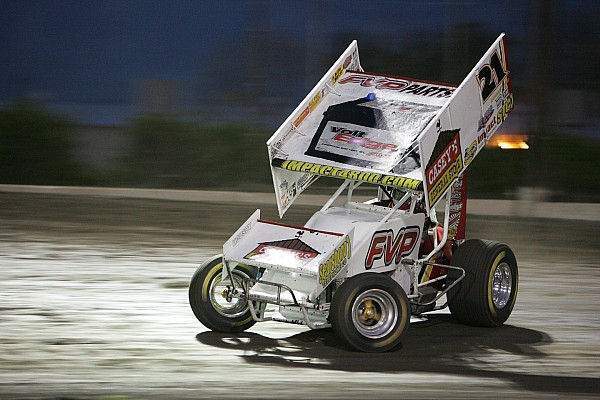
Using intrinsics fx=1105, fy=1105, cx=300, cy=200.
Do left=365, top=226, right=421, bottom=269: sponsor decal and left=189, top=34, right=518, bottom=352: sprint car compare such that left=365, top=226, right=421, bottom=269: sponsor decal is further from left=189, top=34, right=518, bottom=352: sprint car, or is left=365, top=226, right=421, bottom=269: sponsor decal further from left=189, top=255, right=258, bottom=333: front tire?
left=189, top=255, right=258, bottom=333: front tire

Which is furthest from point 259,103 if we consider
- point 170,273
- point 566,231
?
point 170,273

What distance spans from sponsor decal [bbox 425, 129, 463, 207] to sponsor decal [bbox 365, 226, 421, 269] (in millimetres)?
350

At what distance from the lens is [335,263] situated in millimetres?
8727

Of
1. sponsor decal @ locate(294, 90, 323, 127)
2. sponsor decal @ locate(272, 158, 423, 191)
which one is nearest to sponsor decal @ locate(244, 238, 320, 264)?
sponsor decal @ locate(272, 158, 423, 191)

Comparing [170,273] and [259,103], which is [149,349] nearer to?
[170,273]

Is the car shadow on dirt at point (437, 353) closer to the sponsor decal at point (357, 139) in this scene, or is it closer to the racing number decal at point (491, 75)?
the sponsor decal at point (357, 139)

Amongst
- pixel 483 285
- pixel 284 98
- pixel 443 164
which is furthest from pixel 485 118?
pixel 284 98

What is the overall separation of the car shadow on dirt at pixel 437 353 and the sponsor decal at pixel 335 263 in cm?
65

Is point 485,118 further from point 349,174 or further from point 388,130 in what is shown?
point 349,174

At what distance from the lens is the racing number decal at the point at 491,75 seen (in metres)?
10.1

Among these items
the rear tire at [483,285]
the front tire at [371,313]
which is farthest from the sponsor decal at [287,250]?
the rear tire at [483,285]

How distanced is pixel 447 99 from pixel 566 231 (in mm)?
7966

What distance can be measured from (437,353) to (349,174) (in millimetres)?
1678

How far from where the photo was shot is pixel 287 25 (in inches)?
897
